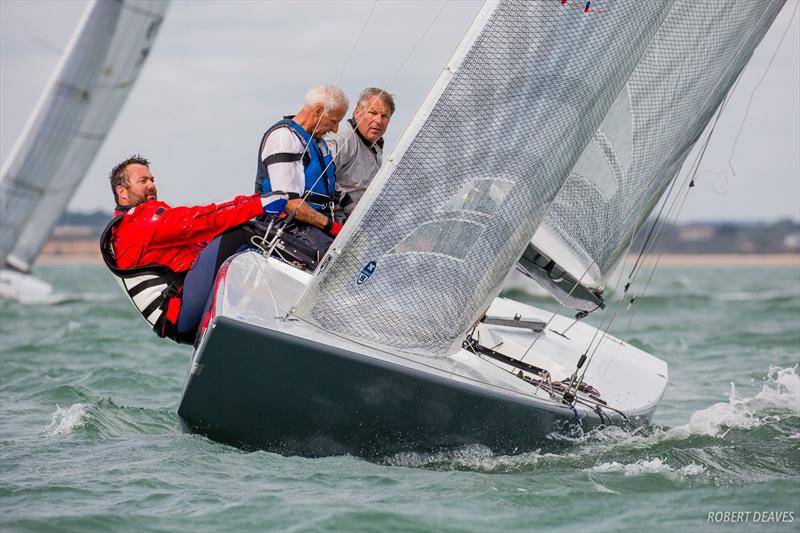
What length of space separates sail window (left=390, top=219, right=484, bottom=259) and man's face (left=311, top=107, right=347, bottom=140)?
→ 717 mm

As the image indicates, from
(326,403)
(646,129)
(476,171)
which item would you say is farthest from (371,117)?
(326,403)

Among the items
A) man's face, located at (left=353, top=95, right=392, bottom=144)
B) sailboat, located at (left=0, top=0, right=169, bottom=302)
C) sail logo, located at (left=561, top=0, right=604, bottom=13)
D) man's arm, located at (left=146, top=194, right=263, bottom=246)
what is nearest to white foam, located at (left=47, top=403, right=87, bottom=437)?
sailboat, located at (left=0, top=0, right=169, bottom=302)

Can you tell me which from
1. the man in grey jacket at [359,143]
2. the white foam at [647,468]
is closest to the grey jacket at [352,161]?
the man in grey jacket at [359,143]

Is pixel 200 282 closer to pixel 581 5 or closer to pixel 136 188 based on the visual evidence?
pixel 136 188

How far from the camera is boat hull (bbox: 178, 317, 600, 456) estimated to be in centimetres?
409

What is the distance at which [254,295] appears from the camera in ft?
14.6

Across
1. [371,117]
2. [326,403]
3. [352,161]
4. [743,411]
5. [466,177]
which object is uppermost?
[371,117]

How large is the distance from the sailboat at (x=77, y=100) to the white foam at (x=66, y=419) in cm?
77

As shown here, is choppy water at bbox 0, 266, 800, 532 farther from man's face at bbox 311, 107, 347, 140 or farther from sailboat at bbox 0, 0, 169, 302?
man's face at bbox 311, 107, 347, 140

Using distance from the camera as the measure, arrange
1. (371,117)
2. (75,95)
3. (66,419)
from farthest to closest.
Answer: (75,95) < (66,419) < (371,117)

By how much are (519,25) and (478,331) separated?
1.70 m

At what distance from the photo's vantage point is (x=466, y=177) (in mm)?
4469

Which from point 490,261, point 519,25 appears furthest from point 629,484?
point 519,25

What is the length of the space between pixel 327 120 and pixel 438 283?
89 cm
